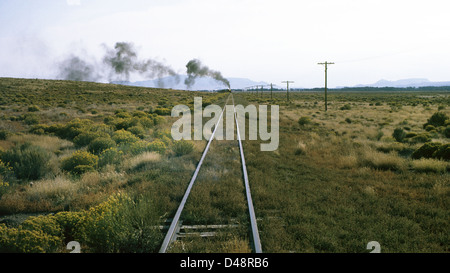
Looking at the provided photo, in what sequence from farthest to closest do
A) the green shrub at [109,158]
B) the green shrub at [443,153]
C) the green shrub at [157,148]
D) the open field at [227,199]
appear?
1. the green shrub at [157,148]
2. the green shrub at [443,153]
3. the green shrub at [109,158]
4. the open field at [227,199]

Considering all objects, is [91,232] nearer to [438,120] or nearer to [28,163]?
[28,163]

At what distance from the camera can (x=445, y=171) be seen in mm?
7953

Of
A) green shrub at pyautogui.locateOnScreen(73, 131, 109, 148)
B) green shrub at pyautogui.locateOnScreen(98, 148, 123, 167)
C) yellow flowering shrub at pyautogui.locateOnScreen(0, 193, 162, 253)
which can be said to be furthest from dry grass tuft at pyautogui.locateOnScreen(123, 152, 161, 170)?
green shrub at pyautogui.locateOnScreen(73, 131, 109, 148)

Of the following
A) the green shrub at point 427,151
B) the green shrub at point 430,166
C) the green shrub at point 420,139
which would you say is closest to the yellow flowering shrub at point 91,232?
the green shrub at point 430,166

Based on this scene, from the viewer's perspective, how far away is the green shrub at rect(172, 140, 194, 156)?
10609 mm

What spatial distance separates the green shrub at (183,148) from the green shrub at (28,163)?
161 inches

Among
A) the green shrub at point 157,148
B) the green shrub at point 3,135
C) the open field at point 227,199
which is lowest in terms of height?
the open field at point 227,199

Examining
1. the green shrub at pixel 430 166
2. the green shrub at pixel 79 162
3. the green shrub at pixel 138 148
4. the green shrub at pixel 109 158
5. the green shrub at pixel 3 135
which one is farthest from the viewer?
the green shrub at pixel 3 135

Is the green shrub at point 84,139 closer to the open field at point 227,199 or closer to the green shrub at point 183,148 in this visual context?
the open field at point 227,199

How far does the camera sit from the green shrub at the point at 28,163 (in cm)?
825
